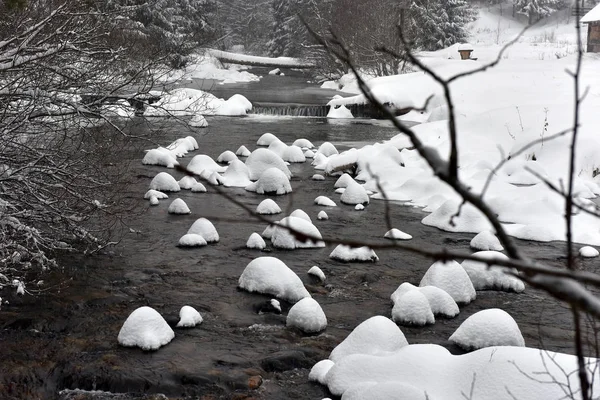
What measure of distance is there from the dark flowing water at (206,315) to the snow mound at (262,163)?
3.40m

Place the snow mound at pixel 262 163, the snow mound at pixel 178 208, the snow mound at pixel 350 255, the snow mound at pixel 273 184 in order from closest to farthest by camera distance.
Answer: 1. the snow mound at pixel 350 255
2. the snow mound at pixel 178 208
3. the snow mound at pixel 273 184
4. the snow mound at pixel 262 163

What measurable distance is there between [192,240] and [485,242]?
4.40m

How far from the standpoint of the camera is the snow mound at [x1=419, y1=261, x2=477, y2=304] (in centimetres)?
773

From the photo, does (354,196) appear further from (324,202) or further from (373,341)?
(373,341)

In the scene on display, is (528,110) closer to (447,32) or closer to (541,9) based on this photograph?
(447,32)

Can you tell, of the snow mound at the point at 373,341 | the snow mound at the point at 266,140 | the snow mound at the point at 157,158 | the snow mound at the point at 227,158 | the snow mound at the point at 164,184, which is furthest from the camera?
the snow mound at the point at 266,140

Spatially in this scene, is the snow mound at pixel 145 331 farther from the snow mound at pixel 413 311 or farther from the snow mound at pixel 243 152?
the snow mound at pixel 243 152

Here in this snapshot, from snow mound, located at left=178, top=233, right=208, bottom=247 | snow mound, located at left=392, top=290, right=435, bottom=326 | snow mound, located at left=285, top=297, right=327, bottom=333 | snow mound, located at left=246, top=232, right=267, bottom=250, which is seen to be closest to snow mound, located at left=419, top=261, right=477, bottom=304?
snow mound, located at left=392, top=290, right=435, bottom=326

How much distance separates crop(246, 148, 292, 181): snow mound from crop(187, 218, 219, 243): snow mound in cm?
475

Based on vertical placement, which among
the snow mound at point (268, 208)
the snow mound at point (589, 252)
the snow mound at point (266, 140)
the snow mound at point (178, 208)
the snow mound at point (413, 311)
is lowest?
the snow mound at point (266, 140)

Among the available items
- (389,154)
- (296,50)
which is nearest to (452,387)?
(389,154)

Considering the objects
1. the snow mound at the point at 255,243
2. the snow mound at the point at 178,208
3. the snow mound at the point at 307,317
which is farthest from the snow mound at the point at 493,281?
the snow mound at the point at 178,208

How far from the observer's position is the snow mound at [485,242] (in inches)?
387

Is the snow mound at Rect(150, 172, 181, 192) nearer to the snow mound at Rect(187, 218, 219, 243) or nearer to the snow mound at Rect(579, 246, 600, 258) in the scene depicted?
the snow mound at Rect(187, 218, 219, 243)
